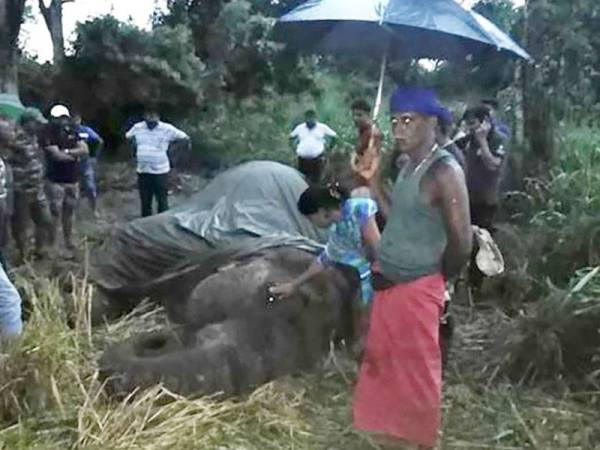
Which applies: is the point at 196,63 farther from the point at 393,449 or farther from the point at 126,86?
the point at 393,449

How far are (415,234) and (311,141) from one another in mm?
8590

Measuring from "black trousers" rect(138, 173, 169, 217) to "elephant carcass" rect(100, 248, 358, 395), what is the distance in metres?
5.59

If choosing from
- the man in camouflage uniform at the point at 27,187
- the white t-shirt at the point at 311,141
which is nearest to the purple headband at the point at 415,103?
the man in camouflage uniform at the point at 27,187

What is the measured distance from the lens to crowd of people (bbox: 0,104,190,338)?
8766mm

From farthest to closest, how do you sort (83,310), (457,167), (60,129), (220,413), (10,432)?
1. (60,129)
2. (83,310)
3. (220,413)
4. (10,432)
5. (457,167)

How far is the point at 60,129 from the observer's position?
1005cm

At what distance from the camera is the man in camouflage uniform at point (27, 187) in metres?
8.77

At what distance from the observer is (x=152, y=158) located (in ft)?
38.0

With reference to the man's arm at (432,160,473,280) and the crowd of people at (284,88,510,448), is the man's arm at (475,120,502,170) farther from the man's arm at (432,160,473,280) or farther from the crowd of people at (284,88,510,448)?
the man's arm at (432,160,473,280)

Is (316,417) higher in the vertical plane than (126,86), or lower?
lower

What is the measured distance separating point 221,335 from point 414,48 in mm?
2750

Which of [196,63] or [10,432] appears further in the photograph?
[196,63]

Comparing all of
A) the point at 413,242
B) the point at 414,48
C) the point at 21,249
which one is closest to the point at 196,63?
the point at 21,249

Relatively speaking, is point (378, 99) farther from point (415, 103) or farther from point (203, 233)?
point (415, 103)
